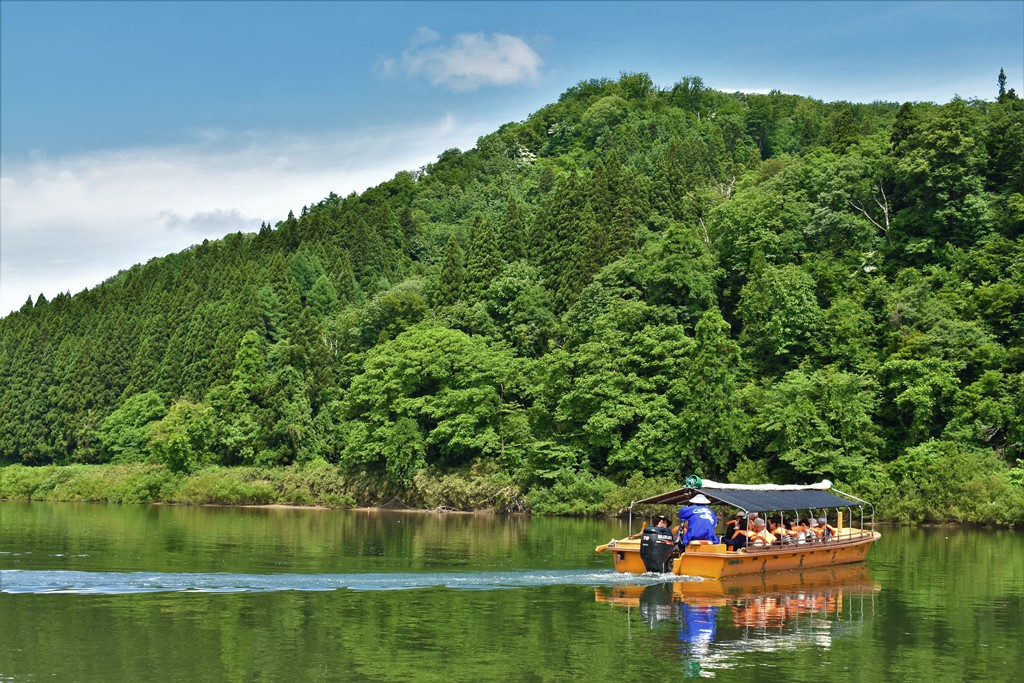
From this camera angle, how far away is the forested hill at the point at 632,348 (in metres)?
71.3

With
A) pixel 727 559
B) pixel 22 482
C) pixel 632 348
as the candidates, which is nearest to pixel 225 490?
pixel 22 482

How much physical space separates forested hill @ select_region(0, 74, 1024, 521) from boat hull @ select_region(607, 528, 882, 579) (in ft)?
82.7

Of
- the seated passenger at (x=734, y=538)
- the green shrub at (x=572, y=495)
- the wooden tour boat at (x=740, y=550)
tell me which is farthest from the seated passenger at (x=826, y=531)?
the green shrub at (x=572, y=495)

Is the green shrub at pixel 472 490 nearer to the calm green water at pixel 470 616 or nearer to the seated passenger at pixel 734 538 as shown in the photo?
the calm green water at pixel 470 616

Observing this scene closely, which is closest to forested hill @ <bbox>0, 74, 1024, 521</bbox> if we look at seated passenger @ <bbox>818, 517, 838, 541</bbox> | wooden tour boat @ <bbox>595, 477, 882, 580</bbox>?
seated passenger @ <bbox>818, 517, 838, 541</bbox>

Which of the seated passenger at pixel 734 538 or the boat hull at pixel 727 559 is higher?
the seated passenger at pixel 734 538

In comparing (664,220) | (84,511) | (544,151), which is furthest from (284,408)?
(544,151)

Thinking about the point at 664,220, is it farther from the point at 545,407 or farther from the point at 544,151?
the point at 544,151

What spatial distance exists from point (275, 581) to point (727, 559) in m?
14.1

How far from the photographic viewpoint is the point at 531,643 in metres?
26.8

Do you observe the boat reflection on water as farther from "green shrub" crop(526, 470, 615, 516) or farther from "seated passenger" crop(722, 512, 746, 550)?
"green shrub" crop(526, 470, 615, 516)

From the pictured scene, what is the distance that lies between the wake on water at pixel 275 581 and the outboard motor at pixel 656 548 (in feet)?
1.28

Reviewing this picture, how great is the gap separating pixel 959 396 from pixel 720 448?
14518mm

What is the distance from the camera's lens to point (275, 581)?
118 feet
